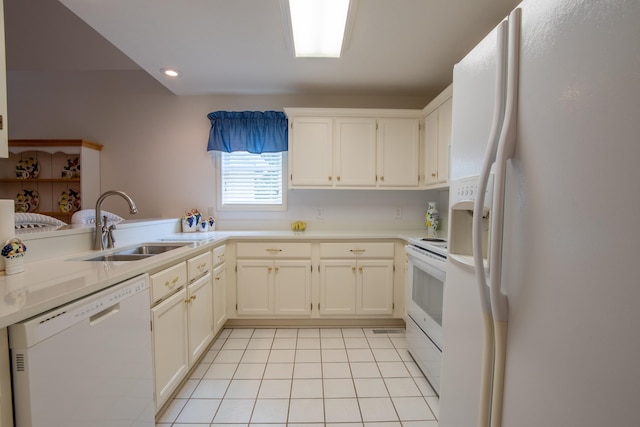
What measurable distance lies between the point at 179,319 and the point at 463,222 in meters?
1.67

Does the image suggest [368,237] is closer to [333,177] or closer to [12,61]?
[333,177]

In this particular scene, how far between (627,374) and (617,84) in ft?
1.64

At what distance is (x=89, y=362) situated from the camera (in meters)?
0.94

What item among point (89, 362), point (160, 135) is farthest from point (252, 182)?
point (89, 362)

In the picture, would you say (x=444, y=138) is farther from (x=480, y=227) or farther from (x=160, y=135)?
(x=160, y=135)

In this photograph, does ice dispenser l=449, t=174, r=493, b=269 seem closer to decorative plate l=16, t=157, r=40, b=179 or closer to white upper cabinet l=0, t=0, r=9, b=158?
white upper cabinet l=0, t=0, r=9, b=158

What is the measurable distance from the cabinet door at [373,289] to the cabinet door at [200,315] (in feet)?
4.35

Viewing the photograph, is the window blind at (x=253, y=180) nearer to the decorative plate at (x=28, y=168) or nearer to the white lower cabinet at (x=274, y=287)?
the white lower cabinet at (x=274, y=287)

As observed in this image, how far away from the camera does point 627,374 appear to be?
0.45 m

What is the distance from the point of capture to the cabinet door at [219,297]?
223 centimetres

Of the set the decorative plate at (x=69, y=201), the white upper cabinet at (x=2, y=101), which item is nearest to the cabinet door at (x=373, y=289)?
the white upper cabinet at (x=2, y=101)

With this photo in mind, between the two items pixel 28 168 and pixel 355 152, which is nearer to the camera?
pixel 355 152

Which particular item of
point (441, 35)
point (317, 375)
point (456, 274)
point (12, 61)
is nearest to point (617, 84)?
point (456, 274)

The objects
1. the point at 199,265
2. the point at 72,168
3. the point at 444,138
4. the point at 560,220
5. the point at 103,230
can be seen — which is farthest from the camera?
the point at 72,168
